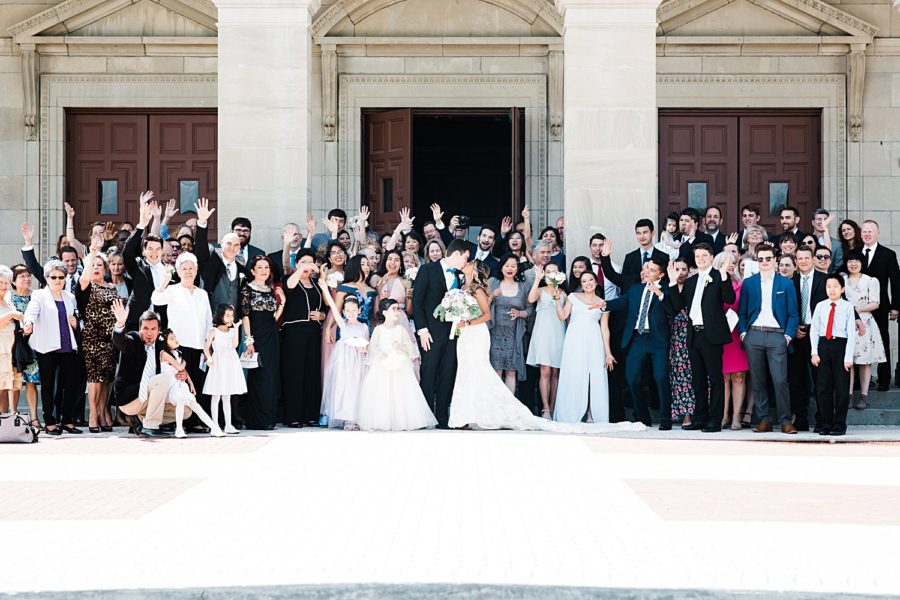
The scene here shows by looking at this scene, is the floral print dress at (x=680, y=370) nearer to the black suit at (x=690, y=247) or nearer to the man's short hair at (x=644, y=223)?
the black suit at (x=690, y=247)

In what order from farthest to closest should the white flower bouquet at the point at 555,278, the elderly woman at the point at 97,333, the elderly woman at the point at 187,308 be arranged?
1. the white flower bouquet at the point at 555,278
2. the elderly woman at the point at 97,333
3. the elderly woman at the point at 187,308

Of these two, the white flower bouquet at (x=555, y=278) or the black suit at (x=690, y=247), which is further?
the black suit at (x=690, y=247)

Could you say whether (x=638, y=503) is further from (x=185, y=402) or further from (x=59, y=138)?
(x=59, y=138)

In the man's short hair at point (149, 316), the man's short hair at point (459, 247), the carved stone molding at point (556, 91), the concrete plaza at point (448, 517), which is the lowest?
the concrete plaza at point (448, 517)

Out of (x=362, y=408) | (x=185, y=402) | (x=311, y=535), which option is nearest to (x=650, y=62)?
(x=362, y=408)

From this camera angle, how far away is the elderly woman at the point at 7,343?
13.3 meters

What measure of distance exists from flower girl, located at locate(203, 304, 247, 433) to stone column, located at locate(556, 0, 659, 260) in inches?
176

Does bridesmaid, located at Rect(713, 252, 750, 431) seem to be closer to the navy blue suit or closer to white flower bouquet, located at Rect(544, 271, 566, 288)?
the navy blue suit

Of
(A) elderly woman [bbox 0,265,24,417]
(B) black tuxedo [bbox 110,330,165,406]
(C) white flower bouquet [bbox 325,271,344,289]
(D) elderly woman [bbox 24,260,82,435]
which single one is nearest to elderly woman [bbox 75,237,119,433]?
(D) elderly woman [bbox 24,260,82,435]

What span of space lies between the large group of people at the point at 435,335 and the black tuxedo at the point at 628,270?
3 cm

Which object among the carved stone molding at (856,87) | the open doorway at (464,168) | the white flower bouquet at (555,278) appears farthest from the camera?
the open doorway at (464,168)

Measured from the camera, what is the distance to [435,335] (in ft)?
46.4

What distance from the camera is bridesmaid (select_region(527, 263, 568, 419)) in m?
14.6

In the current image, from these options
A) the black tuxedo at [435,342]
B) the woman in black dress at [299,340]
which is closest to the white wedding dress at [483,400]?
the black tuxedo at [435,342]
